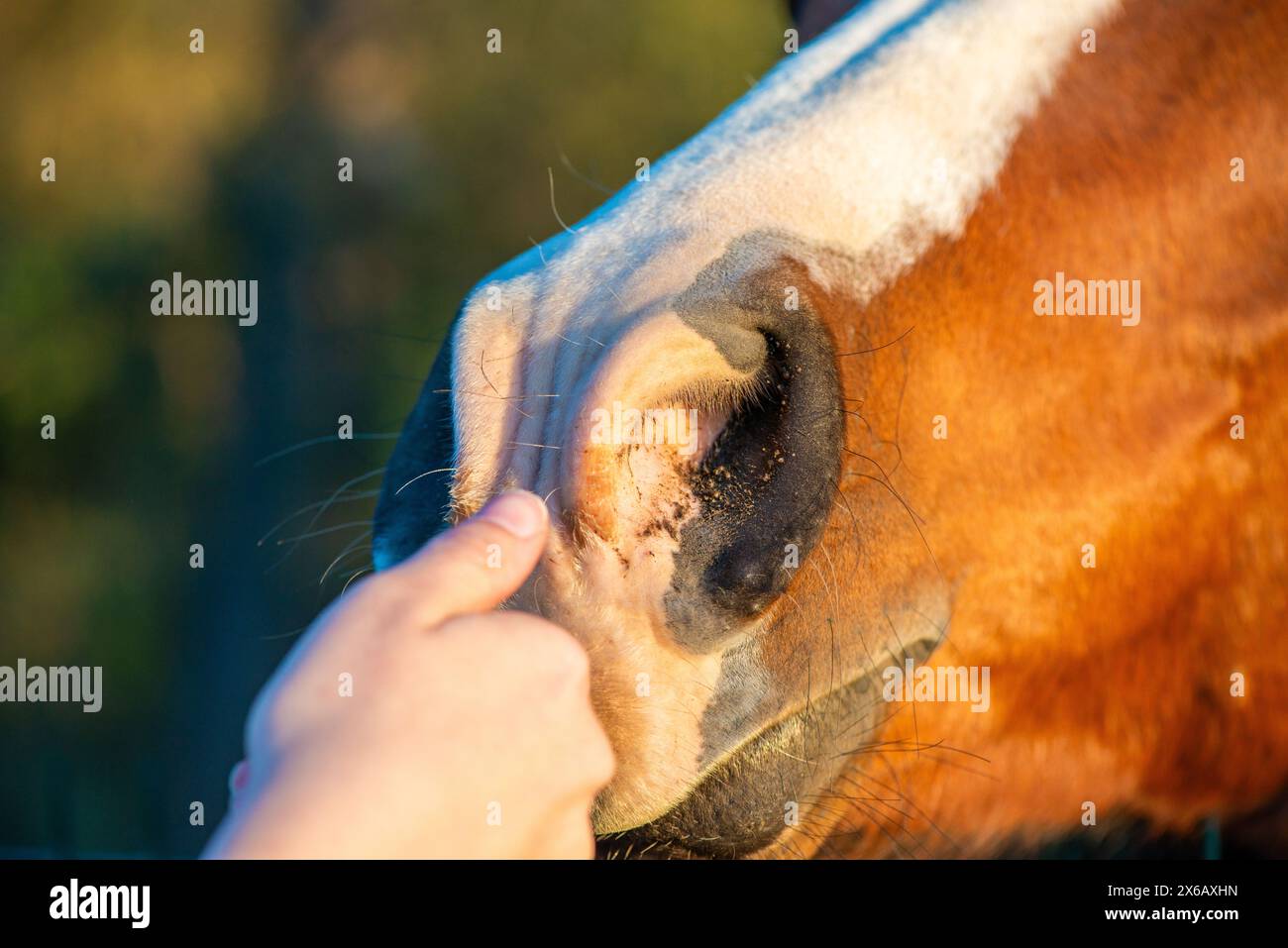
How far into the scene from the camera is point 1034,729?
958 millimetres

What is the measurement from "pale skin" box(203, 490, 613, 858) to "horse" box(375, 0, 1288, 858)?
0.15m

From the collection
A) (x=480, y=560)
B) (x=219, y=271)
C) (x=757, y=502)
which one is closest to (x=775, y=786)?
(x=757, y=502)

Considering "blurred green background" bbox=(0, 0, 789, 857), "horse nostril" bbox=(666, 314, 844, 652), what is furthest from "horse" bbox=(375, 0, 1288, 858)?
"blurred green background" bbox=(0, 0, 789, 857)

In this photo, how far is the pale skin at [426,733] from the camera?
0.53m

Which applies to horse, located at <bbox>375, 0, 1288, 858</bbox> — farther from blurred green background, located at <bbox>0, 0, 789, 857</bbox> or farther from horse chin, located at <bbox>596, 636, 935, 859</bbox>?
blurred green background, located at <bbox>0, 0, 789, 857</bbox>

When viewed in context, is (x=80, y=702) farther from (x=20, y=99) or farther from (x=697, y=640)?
(x=697, y=640)

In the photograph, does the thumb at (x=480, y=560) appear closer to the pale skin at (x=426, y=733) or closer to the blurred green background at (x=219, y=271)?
the pale skin at (x=426, y=733)

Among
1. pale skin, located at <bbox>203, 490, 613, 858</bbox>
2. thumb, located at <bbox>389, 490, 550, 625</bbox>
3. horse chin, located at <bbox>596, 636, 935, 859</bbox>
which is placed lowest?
horse chin, located at <bbox>596, 636, 935, 859</bbox>

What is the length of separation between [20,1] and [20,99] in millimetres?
349

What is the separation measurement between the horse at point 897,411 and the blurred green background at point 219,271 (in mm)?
2952

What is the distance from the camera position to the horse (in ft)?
2.48

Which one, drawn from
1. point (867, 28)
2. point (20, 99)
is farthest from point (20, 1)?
point (867, 28)

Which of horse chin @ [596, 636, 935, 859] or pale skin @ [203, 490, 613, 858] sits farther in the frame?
horse chin @ [596, 636, 935, 859]
